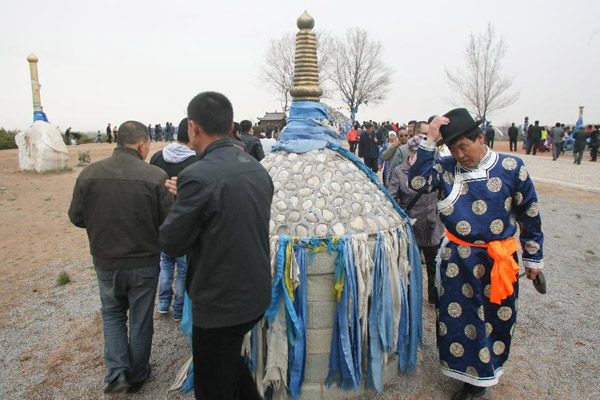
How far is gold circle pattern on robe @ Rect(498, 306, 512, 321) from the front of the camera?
3102 mm

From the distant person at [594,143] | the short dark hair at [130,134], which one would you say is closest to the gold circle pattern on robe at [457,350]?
the short dark hair at [130,134]

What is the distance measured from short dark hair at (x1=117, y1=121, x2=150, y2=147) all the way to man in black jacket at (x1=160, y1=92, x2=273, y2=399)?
1.23 meters

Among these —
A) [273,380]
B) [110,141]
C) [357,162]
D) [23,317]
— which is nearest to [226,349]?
[273,380]

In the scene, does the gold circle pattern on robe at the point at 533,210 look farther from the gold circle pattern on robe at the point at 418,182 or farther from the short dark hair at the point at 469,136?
the gold circle pattern on robe at the point at 418,182

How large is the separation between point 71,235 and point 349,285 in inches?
293

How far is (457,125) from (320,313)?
68.6 inches

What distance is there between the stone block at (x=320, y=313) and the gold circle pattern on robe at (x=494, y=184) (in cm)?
145

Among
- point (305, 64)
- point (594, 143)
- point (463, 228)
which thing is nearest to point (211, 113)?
point (305, 64)

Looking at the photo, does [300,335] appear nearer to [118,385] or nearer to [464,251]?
[464,251]

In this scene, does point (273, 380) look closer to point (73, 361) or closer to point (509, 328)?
point (509, 328)

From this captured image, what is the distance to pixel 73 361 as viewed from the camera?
395 cm

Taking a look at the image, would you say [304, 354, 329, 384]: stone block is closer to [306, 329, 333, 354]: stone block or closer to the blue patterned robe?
[306, 329, 333, 354]: stone block

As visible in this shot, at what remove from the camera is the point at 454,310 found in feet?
10.4

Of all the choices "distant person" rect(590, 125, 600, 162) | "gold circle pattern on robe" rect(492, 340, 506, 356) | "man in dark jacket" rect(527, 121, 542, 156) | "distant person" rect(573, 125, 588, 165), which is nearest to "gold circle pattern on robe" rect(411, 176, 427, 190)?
"gold circle pattern on robe" rect(492, 340, 506, 356)
